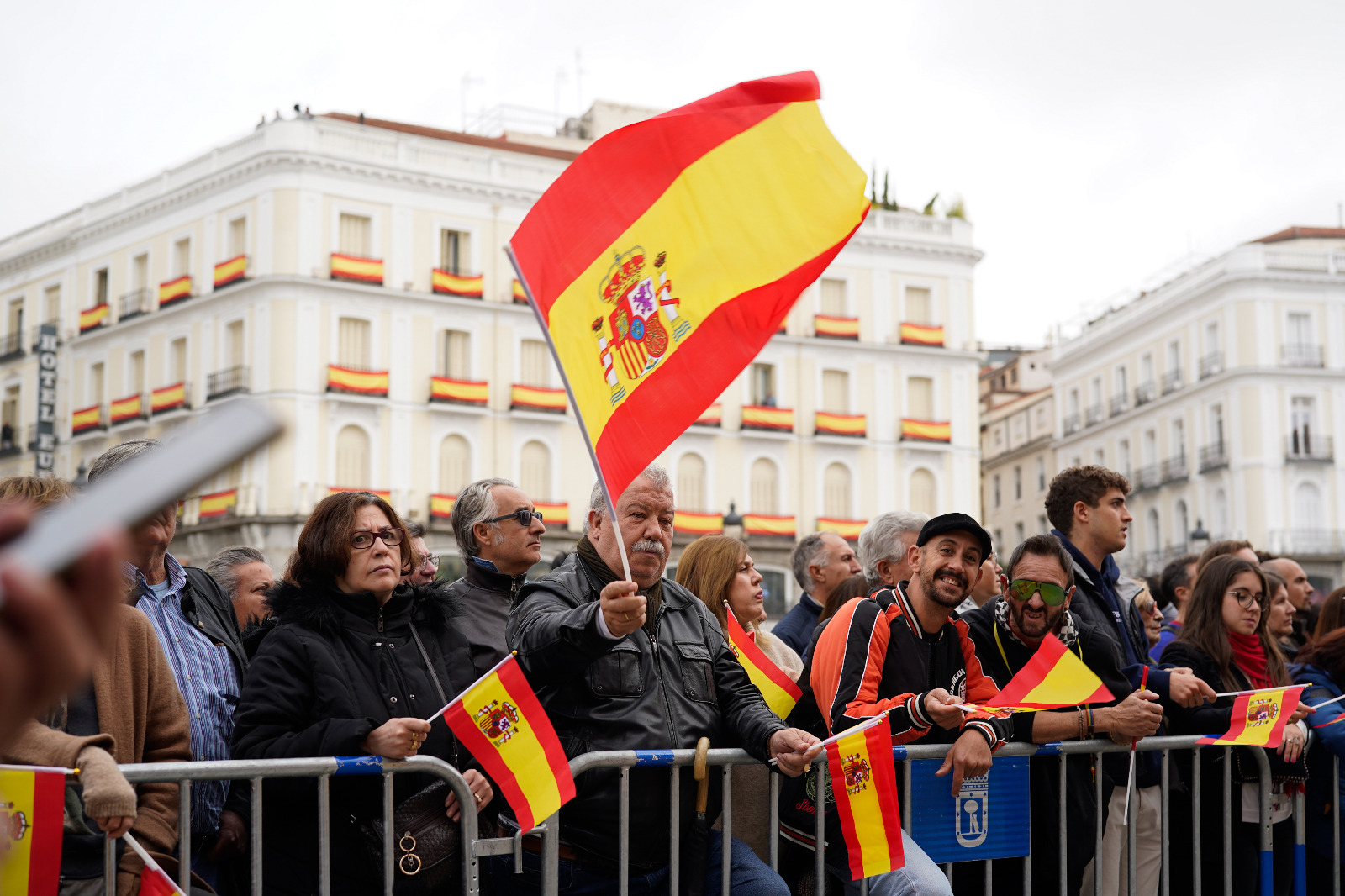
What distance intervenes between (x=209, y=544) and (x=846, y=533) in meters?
18.6

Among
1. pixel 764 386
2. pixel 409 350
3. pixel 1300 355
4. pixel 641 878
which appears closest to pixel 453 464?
pixel 409 350

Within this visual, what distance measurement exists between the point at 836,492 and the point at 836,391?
130 inches

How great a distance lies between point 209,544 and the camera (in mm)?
38250

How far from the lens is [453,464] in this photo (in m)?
39.4

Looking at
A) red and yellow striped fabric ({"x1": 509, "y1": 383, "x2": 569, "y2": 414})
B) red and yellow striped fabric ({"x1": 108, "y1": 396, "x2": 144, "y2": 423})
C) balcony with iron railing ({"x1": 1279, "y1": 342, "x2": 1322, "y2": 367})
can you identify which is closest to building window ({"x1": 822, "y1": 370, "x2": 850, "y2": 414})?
red and yellow striped fabric ({"x1": 509, "y1": 383, "x2": 569, "y2": 414})

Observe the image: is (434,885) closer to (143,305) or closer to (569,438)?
(569,438)

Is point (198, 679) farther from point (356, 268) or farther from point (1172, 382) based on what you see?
point (1172, 382)

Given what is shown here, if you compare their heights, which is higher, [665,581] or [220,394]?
[220,394]

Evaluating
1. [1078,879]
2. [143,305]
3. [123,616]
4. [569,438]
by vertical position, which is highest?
[143,305]

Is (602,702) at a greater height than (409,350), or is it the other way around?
(409,350)

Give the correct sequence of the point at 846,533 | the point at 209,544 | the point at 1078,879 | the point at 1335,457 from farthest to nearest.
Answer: the point at 1335,457
the point at 846,533
the point at 209,544
the point at 1078,879

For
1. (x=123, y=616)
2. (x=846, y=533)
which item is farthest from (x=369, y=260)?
(x=123, y=616)

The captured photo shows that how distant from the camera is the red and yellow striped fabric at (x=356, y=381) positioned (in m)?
38.0

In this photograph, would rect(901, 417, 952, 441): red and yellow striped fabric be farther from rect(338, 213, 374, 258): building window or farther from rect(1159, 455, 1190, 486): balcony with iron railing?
rect(338, 213, 374, 258): building window
